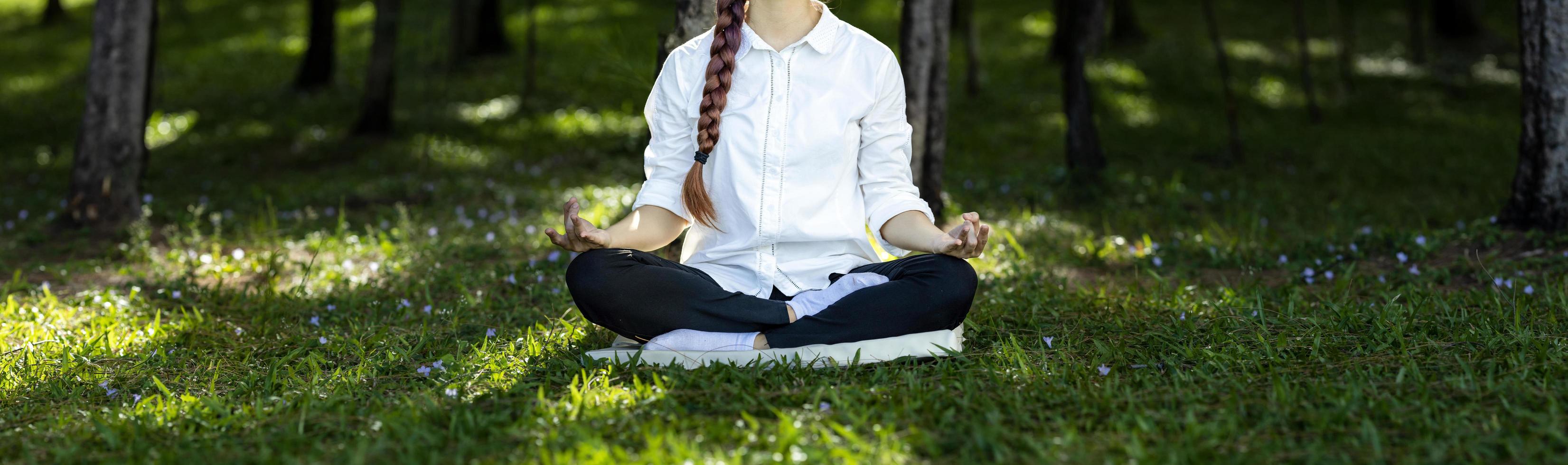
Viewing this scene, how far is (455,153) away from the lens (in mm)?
9000

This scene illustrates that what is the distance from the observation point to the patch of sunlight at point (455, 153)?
8.71 metres

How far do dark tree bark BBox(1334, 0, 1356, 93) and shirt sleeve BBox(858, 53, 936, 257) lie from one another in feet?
37.6

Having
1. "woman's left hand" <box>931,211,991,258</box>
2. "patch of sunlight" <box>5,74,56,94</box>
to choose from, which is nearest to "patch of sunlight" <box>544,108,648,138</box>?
"woman's left hand" <box>931,211,991,258</box>

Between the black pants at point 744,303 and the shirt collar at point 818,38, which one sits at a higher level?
the shirt collar at point 818,38

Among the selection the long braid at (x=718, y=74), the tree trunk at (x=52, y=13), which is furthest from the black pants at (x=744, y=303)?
the tree trunk at (x=52, y=13)

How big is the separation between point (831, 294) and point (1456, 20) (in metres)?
16.3

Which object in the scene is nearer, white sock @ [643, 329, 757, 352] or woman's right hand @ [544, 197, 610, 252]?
woman's right hand @ [544, 197, 610, 252]

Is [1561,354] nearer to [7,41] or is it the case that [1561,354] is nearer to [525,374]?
[525,374]

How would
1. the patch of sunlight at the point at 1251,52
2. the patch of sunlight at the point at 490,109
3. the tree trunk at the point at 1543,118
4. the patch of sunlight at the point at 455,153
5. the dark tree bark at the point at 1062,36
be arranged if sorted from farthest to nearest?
the patch of sunlight at the point at 1251,52 < the dark tree bark at the point at 1062,36 < the patch of sunlight at the point at 490,109 < the patch of sunlight at the point at 455,153 < the tree trunk at the point at 1543,118

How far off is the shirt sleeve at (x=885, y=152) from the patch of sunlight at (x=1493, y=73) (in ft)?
43.9

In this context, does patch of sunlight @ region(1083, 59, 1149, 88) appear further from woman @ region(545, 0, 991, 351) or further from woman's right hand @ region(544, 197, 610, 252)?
woman's right hand @ region(544, 197, 610, 252)

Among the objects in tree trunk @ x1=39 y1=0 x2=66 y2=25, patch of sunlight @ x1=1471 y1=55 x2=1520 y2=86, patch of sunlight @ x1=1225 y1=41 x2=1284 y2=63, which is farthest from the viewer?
tree trunk @ x1=39 y1=0 x2=66 y2=25

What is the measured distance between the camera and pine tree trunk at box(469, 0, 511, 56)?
561 inches

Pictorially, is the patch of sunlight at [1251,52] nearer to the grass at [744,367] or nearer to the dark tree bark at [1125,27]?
the dark tree bark at [1125,27]
